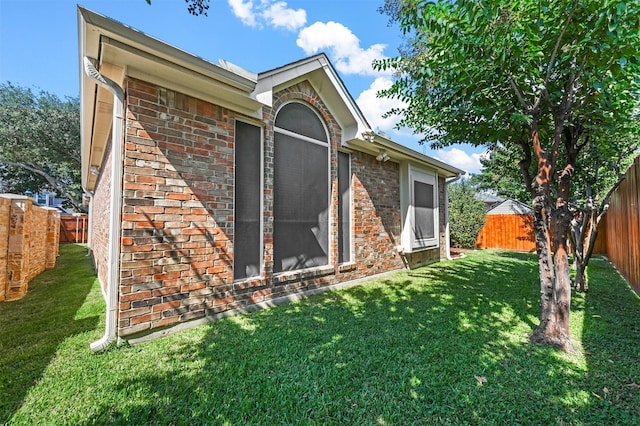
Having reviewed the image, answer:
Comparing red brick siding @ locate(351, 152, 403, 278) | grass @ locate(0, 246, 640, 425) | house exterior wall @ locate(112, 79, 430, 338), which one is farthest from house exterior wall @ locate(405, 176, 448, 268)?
house exterior wall @ locate(112, 79, 430, 338)

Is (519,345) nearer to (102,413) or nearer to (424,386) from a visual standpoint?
(424,386)

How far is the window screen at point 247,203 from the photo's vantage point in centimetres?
439

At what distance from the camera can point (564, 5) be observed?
9.79 feet

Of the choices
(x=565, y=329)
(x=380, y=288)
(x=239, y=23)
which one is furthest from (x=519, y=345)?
(x=239, y=23)

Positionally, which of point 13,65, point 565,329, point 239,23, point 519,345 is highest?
point 13,65

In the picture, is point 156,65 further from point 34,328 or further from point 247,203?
point 34,328


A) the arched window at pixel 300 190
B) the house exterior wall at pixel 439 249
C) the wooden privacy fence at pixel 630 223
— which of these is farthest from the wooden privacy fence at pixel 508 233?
the arched window at pixel 300 190

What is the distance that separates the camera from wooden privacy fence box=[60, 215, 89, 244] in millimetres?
17500

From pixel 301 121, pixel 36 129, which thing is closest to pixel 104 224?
pixel 301 121

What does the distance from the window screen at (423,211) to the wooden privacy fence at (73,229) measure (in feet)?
65.9

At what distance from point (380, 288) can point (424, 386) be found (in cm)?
360

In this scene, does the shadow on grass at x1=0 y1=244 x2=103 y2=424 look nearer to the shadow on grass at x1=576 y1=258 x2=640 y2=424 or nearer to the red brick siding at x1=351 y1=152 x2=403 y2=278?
the shadow on grass at x1=576 y1=258 x2=640 y2=424

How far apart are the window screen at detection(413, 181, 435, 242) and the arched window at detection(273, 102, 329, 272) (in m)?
3.51

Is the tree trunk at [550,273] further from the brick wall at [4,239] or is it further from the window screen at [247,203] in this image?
the brick wall at [4,239]
